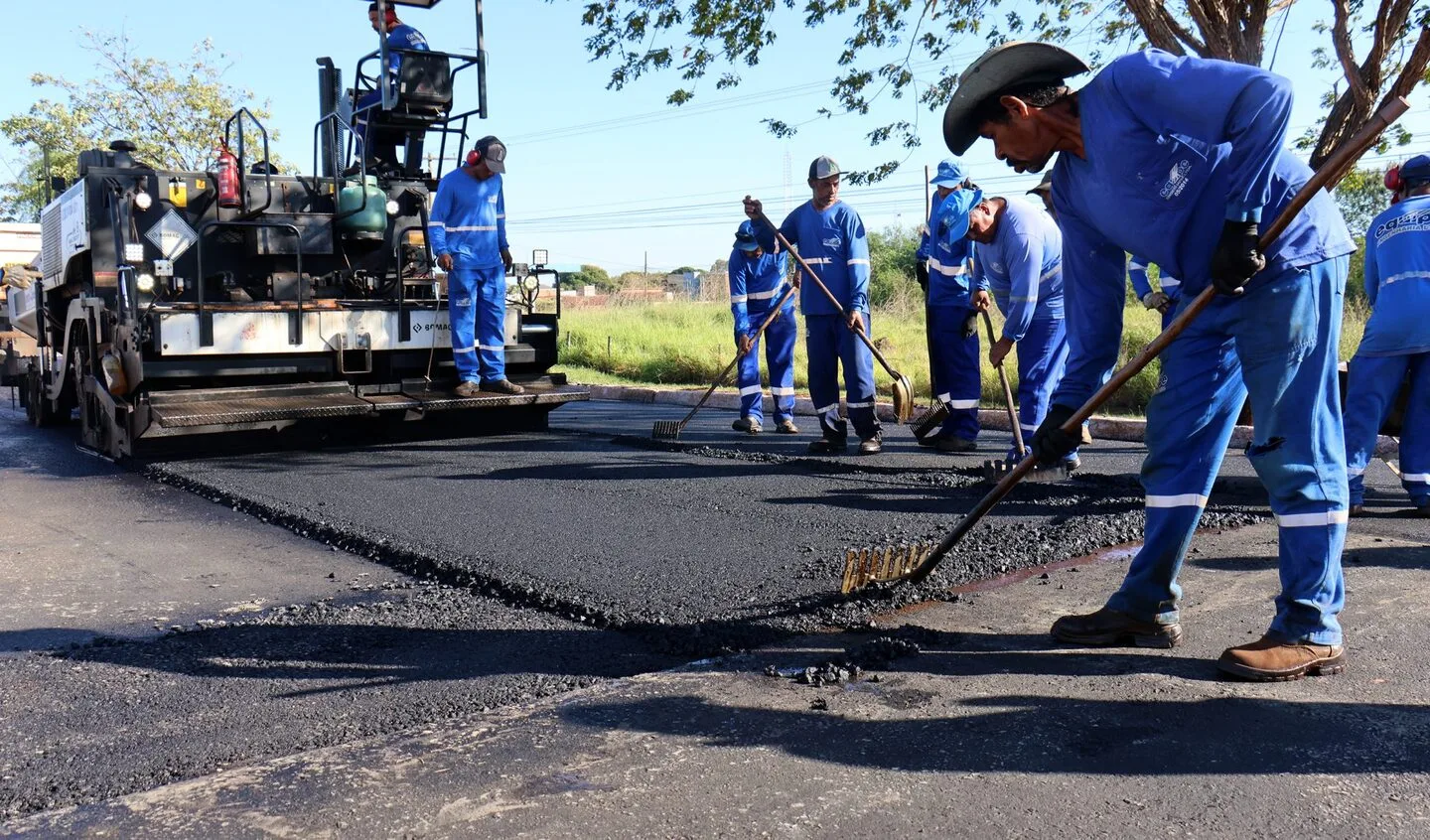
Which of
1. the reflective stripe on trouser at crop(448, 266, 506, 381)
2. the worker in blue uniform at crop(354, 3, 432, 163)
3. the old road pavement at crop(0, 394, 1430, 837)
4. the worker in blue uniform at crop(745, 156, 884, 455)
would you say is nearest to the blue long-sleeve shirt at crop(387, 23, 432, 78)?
the worker in blue uniform at crop(354, 3, 432, 163)

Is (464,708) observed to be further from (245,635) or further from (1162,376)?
(1162,376)

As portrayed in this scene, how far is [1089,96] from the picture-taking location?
121 inches

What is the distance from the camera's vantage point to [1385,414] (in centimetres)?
533

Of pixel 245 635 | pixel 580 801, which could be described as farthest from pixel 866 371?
pixel 580 801

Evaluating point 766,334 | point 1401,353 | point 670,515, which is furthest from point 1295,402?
point 766,334

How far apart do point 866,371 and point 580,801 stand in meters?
5.54

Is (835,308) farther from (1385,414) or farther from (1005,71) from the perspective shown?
(1005,71)

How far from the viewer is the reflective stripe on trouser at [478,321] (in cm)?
811

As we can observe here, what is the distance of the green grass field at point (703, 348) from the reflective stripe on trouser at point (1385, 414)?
14.6 feet

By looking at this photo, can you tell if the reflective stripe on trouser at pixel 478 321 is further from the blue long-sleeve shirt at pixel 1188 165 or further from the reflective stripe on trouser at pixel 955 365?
the blue long-sleeve shirt at pixel 1188 165

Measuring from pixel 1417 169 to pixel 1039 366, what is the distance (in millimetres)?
2133

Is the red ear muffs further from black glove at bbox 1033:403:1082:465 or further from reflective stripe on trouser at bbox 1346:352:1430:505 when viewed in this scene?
black glove at bbox 1033:403:1082:465

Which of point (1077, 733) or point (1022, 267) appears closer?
point (1077, 733)

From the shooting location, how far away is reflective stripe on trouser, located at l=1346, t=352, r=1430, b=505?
5215mm
